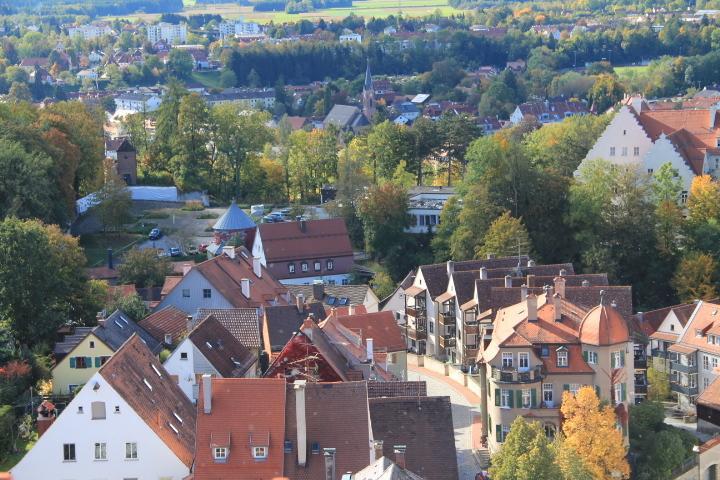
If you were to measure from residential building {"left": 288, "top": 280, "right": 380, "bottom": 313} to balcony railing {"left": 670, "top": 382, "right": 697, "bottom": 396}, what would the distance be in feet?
43.9

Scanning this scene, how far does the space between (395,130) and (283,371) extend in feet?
150

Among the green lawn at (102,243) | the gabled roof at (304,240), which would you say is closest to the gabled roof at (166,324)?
the gabled roof at (304,240)

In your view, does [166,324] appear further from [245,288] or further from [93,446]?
[93,446]

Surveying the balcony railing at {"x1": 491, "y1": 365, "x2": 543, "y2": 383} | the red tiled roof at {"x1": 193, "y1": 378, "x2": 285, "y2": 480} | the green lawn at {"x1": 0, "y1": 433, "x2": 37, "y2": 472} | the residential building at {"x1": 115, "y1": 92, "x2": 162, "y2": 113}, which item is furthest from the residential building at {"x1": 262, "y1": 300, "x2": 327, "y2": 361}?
the residential building at {"x1": 115, "y1": 92, "x2": 162, "y2": 113}

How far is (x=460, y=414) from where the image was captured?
53156 millimetres

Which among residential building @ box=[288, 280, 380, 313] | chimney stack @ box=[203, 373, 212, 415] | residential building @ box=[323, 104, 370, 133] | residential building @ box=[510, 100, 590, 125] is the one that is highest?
chimney stack @ box=[203, 373, 212, 415]

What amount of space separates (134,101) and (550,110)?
43.2 meters

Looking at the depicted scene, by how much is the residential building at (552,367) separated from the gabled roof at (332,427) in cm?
909

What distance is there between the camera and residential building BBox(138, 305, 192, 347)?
178ft

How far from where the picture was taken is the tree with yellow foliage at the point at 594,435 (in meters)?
45.4

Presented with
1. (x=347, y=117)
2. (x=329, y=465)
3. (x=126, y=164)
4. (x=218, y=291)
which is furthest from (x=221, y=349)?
(x=347, y=117)

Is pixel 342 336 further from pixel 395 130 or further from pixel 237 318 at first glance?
pixel 395 130

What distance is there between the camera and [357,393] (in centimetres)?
4047

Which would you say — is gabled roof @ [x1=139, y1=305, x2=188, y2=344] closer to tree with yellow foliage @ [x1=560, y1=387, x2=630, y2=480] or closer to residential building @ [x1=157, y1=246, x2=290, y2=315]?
residential building @ [x1=157, y1=246, x2=290, y2=315]
